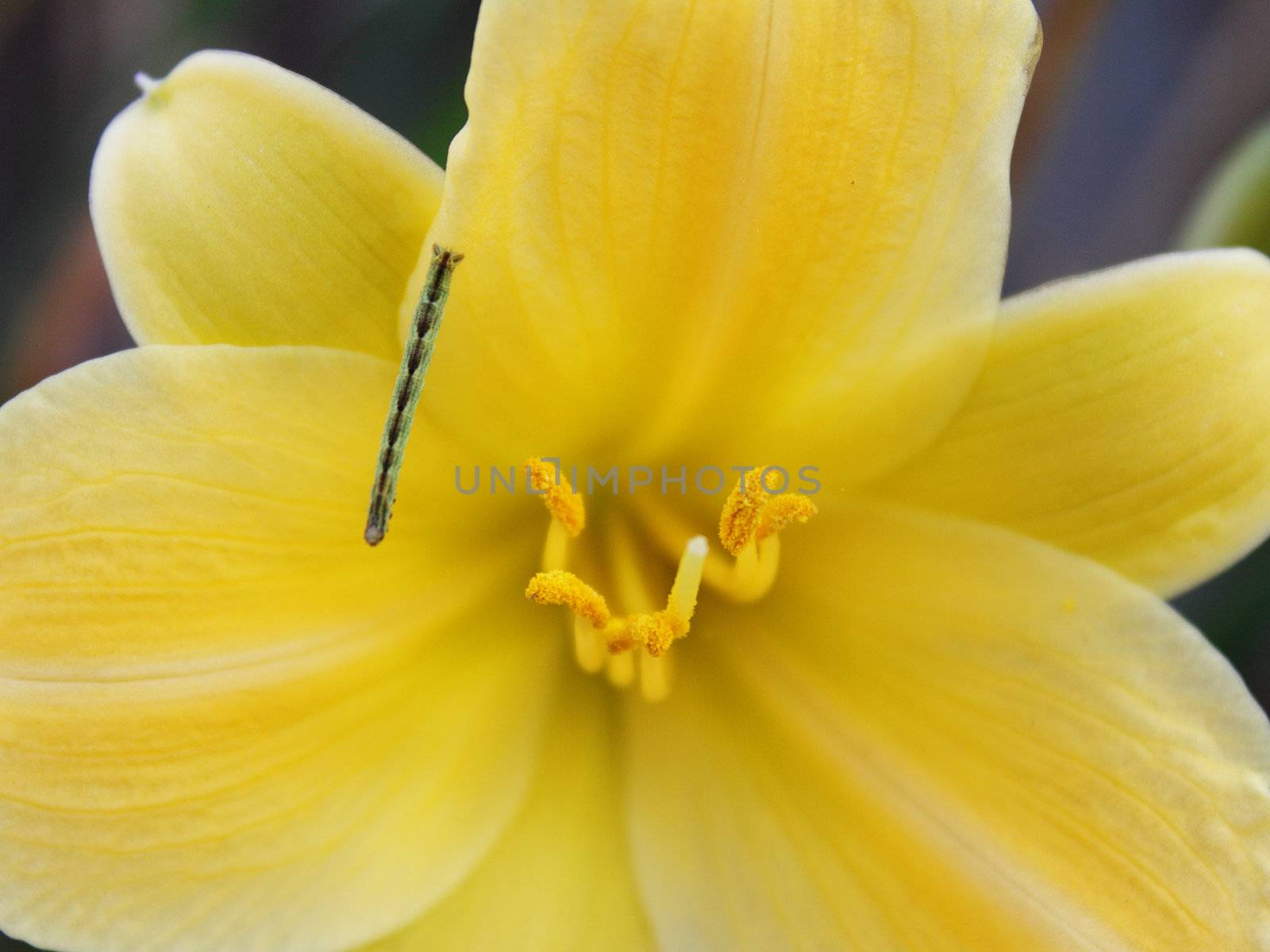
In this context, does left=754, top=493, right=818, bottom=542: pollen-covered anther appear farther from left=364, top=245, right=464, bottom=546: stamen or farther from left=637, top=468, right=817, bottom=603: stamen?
left=364, top=245, right=464, bottom=546: stamen

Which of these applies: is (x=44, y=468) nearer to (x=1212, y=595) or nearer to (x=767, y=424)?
(x=767, y=424)

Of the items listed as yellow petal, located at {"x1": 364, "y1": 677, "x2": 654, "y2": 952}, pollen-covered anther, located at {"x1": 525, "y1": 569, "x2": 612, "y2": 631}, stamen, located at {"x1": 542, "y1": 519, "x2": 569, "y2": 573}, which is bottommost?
yellow petal, located at {"x1": 364, "y1": 677, "x2": 654, "y2": 952}

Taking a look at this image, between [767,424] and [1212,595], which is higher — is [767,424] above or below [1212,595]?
above

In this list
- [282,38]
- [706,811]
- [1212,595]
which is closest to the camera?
[706,811]

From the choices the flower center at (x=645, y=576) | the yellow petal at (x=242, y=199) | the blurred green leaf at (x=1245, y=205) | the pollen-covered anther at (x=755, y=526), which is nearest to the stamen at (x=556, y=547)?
the flower center at (x=645, y=576)

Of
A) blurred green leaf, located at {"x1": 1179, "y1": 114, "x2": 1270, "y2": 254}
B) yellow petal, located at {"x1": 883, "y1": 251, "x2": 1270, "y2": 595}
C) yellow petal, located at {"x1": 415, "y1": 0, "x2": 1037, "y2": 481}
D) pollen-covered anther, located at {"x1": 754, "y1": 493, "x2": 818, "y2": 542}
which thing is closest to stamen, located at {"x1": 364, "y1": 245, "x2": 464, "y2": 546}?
yellow petal, located at {"x1": 415, "y1": 0, "x2": 1037, "y2": 481}

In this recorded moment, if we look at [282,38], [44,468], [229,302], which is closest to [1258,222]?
[229,302]

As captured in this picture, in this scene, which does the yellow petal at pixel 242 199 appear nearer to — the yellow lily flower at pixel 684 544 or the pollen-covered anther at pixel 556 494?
the yellow lily flower at pixel 684 544
